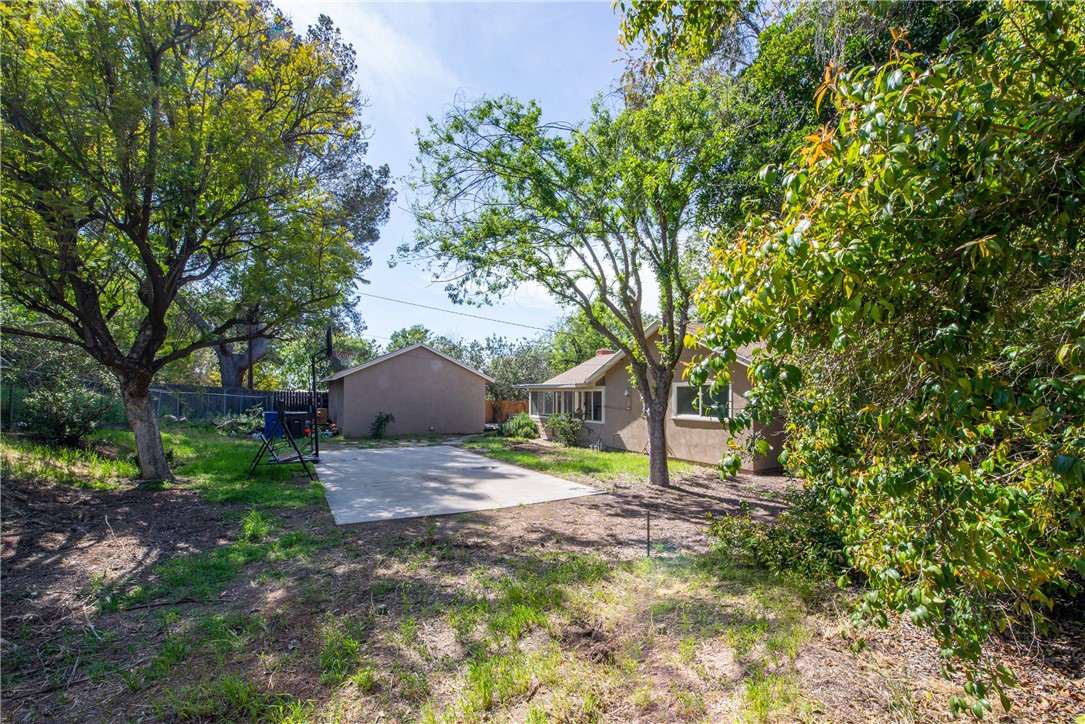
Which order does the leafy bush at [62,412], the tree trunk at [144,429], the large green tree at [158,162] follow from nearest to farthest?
1. the large green tree at [158,162]
2. the tree trunk at [144,429]
3. the leafy bush at [62,412]

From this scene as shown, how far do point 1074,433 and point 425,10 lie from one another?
6.65 m

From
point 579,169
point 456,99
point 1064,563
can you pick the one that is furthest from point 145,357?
point 1064,563

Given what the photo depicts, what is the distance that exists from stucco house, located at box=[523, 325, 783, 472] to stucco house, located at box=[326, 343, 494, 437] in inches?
134

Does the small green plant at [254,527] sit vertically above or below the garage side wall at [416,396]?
below

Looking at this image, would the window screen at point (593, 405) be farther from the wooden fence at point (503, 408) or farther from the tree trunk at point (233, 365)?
the tree trunk at point (233, 365)

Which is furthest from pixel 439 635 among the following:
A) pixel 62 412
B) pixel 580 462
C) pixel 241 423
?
pixel 241 423

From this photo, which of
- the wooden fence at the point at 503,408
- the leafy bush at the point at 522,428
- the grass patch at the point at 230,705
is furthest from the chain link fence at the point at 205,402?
the grass patch at the point at 230,705

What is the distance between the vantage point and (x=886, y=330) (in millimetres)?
1716

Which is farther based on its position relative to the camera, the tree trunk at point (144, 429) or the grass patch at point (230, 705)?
the tree trunk at point (144, 429)

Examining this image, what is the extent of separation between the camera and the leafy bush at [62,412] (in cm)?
1016

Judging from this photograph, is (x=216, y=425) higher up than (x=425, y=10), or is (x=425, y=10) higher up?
(x=425, y=10)

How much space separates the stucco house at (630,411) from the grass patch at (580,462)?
0.58 metres

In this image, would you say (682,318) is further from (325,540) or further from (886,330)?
(886,330)

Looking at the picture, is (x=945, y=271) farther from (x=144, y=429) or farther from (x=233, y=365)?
(x=233, y=365)
